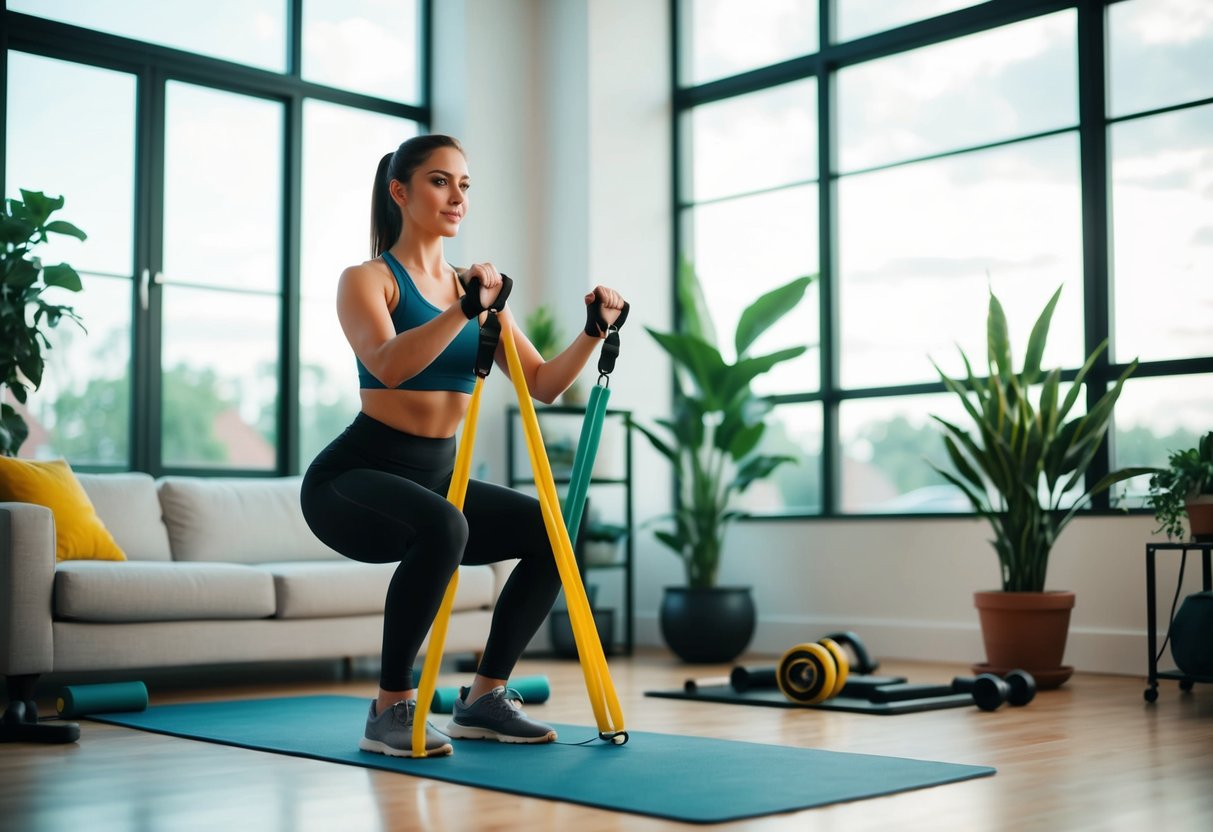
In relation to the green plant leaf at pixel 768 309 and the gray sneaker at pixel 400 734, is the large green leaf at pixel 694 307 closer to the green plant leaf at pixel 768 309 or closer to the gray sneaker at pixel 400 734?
the green plant leaf at pixel 768 309

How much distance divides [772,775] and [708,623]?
285 centimetres

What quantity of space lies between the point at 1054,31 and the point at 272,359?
3.39 m

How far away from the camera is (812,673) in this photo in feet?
12.3

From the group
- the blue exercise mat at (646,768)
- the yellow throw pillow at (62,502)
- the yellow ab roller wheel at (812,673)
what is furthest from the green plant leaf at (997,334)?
the yellow throw pillow at (62,502)

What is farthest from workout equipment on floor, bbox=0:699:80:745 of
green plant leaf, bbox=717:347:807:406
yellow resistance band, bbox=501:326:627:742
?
green plant leaf, bbox=717:347:807:406

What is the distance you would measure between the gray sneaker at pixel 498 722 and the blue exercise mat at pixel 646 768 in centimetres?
4

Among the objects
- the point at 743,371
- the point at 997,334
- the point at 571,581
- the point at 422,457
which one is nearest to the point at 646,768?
the point at 571,581

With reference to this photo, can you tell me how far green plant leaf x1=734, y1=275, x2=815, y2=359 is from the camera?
5453mm

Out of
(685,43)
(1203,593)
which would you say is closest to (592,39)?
(685,43)

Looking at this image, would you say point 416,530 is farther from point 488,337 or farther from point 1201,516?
point 1201,516

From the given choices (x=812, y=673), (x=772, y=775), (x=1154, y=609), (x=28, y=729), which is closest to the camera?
(x=772, y=775)

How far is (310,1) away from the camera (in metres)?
5.93

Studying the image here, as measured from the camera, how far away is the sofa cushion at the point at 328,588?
4.22 meters

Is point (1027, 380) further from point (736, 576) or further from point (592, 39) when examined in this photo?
point (592, 39)
